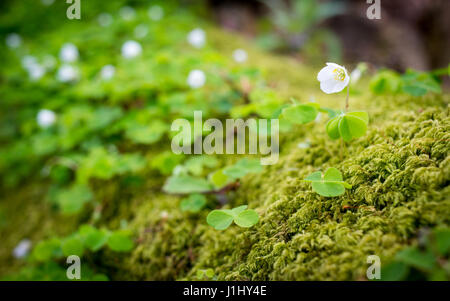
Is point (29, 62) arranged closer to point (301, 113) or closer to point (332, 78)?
point (301, 113)

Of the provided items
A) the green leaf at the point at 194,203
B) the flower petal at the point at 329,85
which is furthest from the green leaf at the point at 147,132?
the flower petal at the point at 329,85

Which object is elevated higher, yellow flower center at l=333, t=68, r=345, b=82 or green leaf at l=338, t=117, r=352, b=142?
yellow flower center at l=333, t=68, r=345, b=82

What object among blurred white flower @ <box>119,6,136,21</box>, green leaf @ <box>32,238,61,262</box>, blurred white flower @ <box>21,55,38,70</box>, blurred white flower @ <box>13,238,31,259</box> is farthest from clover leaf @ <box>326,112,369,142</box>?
blurred white flower @ <box>119,6,136,21</box>

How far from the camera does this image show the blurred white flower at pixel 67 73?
309 centimetres

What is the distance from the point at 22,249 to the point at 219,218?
1.91 m

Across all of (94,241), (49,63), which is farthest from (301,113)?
(49,63)

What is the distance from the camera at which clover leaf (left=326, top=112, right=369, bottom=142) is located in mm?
1371

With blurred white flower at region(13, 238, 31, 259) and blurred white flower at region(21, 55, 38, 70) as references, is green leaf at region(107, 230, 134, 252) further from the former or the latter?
blurred white flower at region(21, 55, 38, 70)

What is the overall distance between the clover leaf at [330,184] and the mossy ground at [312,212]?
58mm

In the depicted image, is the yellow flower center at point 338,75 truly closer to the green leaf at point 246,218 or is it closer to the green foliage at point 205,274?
the green leaf at point 246,218

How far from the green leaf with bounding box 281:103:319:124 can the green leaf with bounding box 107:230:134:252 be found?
1222mm

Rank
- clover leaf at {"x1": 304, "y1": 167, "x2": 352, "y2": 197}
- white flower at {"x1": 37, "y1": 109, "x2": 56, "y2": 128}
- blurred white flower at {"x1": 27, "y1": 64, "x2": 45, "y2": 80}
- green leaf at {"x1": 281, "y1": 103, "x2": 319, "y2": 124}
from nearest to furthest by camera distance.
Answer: clover leaf at {"x1": 304, "y1": 167, "x2": 352, "y2": 197} → green leaf at {"x1": 281, "y1": 103, "x2": 319, "y2": 124} → white flower at {"x1": 37, "y1": 109, "x2": 56, "y2": 128} → blurred white flower at {"x1": 27, "y1": 64, "x2": 45, "y2": 80}
